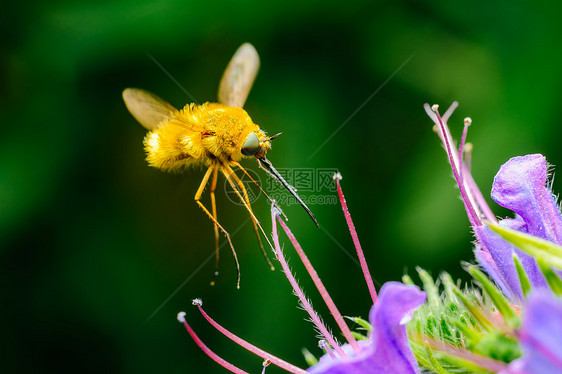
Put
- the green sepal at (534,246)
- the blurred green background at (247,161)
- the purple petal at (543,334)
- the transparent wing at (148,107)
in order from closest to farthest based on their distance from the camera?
the purple petal at (543,334)
the green sepal at (534,246)
the transparent wing at (148,107)
the blurred green background at (247,161)

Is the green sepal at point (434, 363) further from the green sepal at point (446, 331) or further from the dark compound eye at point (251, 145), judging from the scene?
the dark compound eye at point (251, 145)

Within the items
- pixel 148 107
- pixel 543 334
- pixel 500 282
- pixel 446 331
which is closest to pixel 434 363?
pixel 446 331

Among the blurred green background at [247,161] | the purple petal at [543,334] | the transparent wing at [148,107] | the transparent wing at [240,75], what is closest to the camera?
the purple petal at [543,334]

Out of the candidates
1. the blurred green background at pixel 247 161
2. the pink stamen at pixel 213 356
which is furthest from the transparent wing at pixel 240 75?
the pink stamen at pixel 213 356

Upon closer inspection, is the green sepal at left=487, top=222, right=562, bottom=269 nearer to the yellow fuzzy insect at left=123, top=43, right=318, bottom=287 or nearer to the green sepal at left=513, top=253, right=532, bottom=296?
the green sepal at left=513, top=253, right=532, bottom=296

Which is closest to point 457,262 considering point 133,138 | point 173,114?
point 173,114

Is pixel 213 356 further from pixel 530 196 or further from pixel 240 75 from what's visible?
pixel 240 75

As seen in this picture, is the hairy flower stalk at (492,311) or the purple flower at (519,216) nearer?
the hairy flower stalk at (492,311)

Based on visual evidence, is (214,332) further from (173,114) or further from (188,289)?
(173,114)
